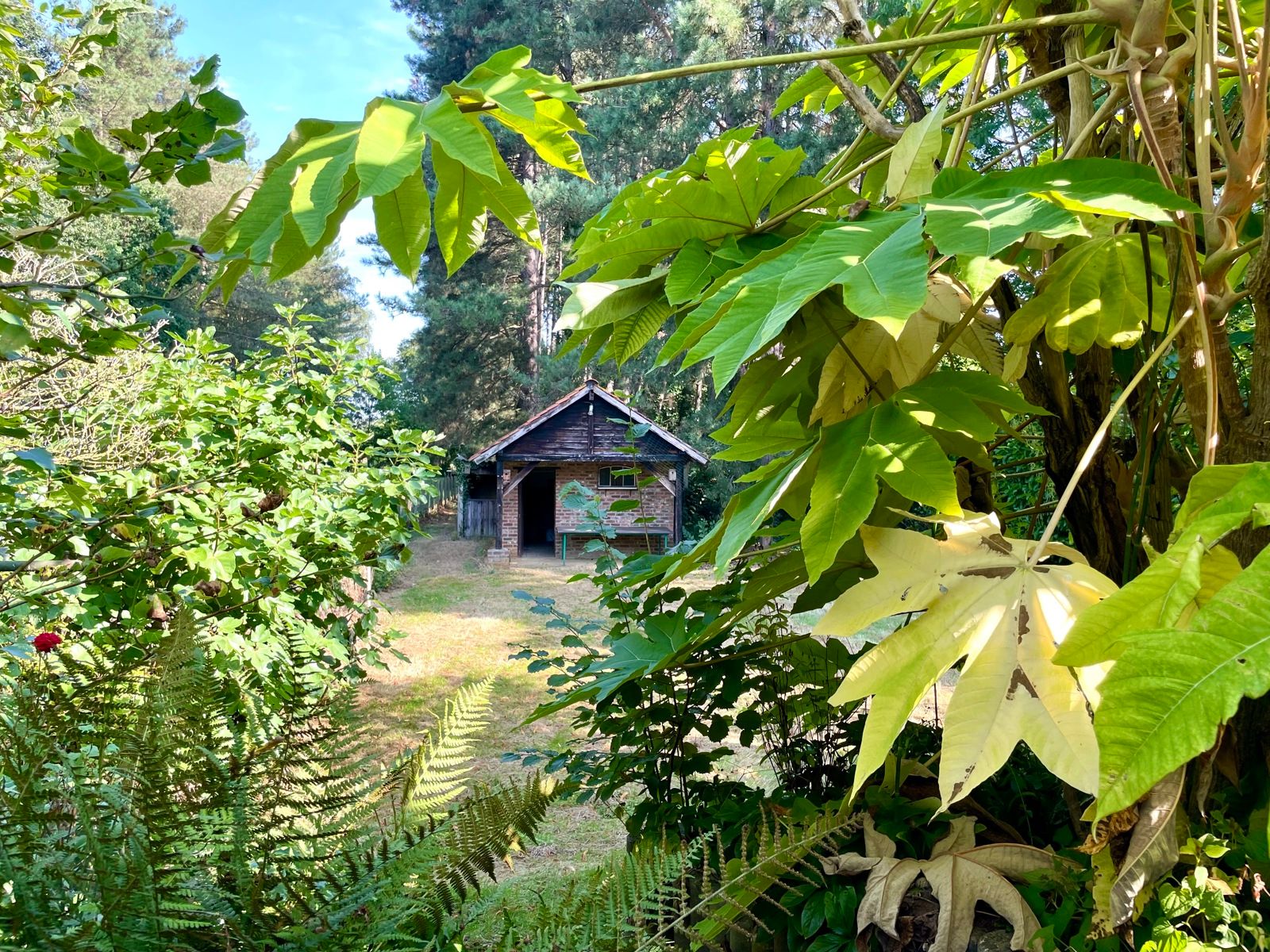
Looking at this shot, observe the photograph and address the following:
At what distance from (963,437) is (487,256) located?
21.9m

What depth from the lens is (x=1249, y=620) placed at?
435 millimetres

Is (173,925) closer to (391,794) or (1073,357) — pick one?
(391,794)

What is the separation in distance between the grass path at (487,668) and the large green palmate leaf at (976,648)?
359 millimetres

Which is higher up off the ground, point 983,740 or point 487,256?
point 487,256

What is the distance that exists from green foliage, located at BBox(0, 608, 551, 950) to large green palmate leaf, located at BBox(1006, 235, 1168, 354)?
31.9 inches

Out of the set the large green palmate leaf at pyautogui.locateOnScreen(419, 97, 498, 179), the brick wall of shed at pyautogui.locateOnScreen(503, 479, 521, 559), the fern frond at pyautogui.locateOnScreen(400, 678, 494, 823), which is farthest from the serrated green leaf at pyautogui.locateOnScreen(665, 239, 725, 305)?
the brick wall of shed at pyautogui.locateOnScreen(503, 479, 521, 559)

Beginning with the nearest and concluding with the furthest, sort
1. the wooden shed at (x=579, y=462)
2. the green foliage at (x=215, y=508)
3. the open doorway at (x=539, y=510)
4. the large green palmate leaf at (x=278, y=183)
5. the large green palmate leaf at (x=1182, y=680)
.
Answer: the large green palmate leaf at (x=1182, y=680), the large green palmate leaf at (x=278, y=183), the green foliage at (x=215, y=508), the wooden shed at (x=579, y=462), the open doorway at (x=539, y=510)

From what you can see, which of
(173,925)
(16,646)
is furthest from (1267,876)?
(16,646)

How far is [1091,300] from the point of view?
933mm

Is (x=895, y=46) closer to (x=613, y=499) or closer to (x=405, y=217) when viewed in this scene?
(x=405, y=217)

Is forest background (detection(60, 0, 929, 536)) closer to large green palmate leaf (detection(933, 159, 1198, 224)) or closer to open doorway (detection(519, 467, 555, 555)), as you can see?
open doorway (detection(519, 467, 555, 555))

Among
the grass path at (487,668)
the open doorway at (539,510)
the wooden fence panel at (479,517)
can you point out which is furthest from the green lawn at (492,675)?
the wooden fence panel at (479,517)

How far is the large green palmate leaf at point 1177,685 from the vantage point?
41 centimetres

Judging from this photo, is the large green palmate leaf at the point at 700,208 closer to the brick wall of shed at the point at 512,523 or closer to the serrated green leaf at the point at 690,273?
the serrated green leaf at the point at 690,273
